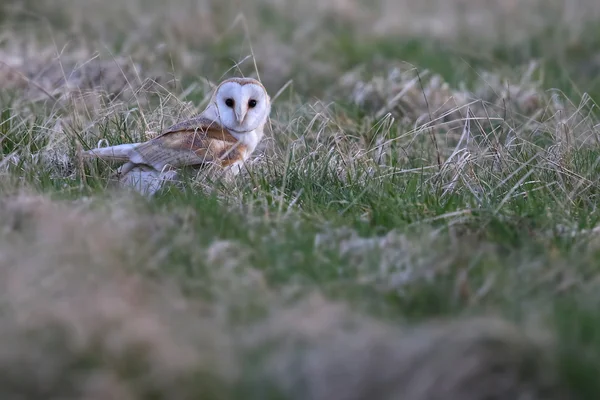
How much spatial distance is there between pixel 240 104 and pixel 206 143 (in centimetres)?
26

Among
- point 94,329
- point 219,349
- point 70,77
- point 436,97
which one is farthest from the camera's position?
point 436,97

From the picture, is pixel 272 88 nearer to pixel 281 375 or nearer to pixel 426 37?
pixel 426 37

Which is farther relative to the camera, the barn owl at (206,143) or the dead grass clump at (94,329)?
the barn owl at (206,143)

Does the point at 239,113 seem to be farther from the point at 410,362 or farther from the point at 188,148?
the point at 410,362

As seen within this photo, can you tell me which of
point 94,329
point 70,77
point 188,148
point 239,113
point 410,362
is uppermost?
point 70,77

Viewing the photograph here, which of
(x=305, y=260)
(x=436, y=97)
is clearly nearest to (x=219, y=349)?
(x=305, y=260)

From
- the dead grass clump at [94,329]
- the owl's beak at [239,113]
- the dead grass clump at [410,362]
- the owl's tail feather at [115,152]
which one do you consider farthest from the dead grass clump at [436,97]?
the dead grass clump at [410,362]

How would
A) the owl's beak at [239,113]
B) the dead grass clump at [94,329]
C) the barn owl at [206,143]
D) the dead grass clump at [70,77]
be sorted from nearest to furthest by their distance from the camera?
the dead grass clump at [94,329] → the barn owl at [206,143] → the owl's beak at [239,113] → the dead grass clump at [70,77]

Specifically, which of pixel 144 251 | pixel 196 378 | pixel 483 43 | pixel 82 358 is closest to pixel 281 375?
pixel 196 378

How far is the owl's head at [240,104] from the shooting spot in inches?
207

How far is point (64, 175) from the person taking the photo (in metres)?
5.25

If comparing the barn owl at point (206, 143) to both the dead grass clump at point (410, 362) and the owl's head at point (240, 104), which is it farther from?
the dead grass clump at point (410, 362)

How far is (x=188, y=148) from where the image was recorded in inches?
203

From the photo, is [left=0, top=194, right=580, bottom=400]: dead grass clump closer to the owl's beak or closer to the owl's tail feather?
the owl's tail feather
